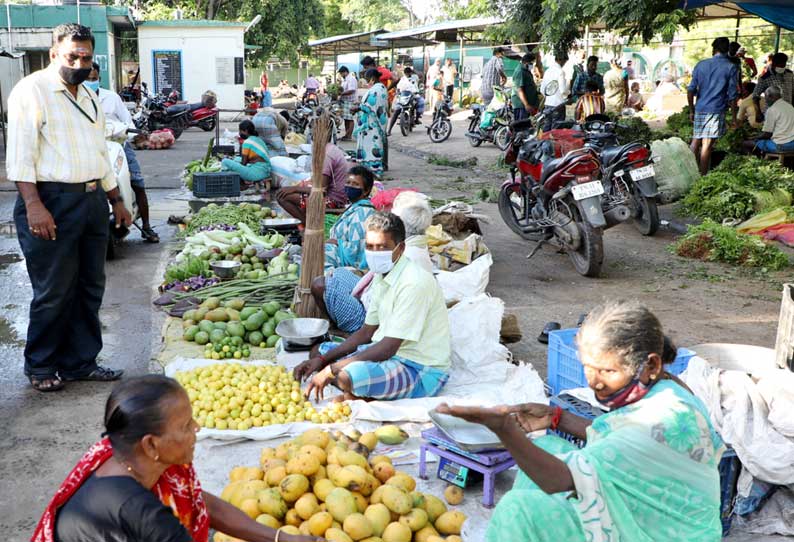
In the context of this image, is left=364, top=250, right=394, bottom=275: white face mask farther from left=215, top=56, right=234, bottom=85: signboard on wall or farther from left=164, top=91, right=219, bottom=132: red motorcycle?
left=215, top=56, right=234, bottom=85: signboard on wall

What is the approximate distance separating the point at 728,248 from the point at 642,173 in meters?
1.19

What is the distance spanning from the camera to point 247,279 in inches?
266

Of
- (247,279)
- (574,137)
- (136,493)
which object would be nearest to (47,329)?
(247,279)

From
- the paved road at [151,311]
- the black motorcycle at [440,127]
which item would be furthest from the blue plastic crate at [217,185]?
the black motorcycle at [440,127]

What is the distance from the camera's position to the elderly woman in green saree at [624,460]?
220 centimetres

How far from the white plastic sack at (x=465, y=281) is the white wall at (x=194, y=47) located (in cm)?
2372

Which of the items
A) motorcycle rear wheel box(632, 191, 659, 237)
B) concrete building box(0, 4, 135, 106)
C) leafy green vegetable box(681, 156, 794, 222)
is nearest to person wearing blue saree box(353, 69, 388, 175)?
motorcycle rear wheel box(632, 191, 659, 237)

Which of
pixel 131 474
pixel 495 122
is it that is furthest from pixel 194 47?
pixel 131 474

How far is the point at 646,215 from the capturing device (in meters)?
9.27

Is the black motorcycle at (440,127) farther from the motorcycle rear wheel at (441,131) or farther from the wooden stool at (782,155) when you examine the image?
the wooden stool at (782,155)

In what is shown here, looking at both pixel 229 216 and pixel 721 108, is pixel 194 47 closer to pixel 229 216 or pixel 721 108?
pixel 229 216

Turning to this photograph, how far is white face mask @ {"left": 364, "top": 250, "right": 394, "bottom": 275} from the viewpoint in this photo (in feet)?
14.3

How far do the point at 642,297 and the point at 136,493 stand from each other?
18.7 ft

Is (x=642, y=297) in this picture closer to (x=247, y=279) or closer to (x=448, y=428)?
(x=247, y=279)
